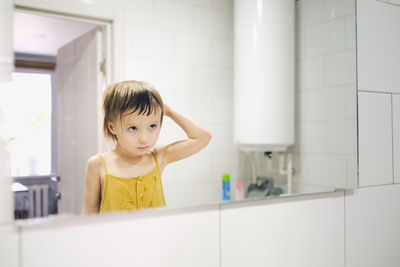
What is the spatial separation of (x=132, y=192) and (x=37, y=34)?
13.1 inches

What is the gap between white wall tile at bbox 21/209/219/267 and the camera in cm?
62

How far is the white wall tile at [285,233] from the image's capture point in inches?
32.1

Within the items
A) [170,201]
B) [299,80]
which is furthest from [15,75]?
[299,80]

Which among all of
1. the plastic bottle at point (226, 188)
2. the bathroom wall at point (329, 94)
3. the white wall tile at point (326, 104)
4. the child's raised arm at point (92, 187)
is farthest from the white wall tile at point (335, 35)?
the child's raised arm at point (92, 187)

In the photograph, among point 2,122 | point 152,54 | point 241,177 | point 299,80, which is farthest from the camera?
point 299,80

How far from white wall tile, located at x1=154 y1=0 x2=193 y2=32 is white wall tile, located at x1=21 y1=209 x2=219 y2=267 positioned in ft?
1.30

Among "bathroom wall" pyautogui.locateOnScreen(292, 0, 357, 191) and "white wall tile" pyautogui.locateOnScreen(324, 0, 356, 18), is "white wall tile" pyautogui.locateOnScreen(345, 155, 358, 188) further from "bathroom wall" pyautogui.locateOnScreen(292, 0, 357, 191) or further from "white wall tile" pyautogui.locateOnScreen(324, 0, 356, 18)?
"white wall tile" pyautogui.locateOnScreen(324, 0, 356, 18)

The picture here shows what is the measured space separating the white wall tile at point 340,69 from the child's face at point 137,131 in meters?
0.53

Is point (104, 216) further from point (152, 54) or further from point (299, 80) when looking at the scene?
point (299, 80)

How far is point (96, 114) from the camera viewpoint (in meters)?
0.66

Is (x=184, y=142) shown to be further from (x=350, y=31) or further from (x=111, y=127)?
(x=350, y=31)

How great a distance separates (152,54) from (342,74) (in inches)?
22.2

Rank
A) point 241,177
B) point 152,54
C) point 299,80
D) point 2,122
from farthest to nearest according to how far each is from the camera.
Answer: point 299,80 < point 241,177 < point 152,54 < point 2,122

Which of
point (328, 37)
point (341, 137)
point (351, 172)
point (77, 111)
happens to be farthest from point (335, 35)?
point (77, 111)
